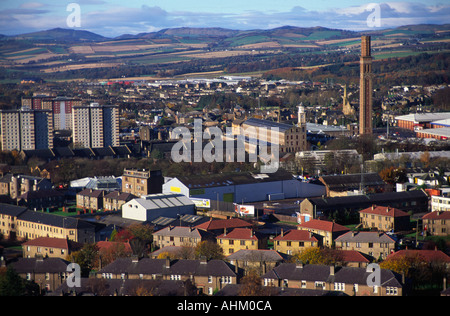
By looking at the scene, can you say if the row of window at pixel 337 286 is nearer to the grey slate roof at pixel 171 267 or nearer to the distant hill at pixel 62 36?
the grey slate roof at pixel 171 267

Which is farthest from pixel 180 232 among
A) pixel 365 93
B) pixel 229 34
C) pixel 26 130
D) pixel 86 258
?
pixel 229 34

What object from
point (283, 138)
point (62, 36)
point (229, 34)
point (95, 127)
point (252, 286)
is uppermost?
point (229, 34)

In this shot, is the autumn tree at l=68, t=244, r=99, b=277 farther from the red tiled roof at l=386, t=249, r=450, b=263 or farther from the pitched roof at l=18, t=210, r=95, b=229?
the red tiled roof at l=386, t=249, r=450, b=263

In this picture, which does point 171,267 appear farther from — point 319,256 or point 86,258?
point 319,256

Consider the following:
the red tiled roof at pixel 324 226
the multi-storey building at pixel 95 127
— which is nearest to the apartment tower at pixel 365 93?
the multi-storey building at pixel 95 127

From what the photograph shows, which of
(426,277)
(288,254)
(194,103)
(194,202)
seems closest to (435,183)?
(194,202)

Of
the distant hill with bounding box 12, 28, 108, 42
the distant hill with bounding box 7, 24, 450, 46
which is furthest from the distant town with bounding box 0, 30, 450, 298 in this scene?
the distant hill with bounding box 7, 24, 450, 46
